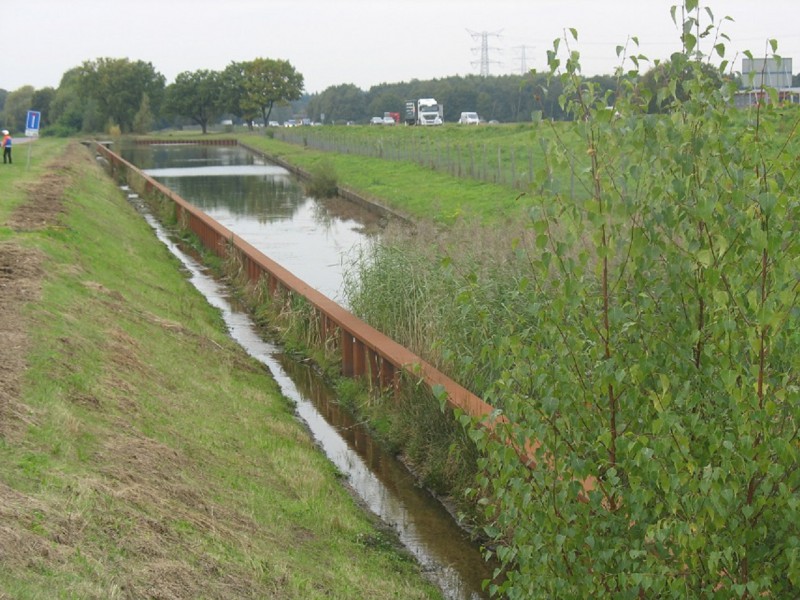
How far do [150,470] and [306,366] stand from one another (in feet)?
24.1

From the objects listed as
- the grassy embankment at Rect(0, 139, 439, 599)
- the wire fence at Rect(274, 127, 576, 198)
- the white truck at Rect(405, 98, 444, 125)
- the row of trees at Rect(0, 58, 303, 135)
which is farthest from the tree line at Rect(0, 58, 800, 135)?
the grassy embankment at Rect(0, 139, 439, 599)

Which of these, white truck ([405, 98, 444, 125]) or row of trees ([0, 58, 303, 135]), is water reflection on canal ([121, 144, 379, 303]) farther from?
row of trees ([0, 58, 303, 135])

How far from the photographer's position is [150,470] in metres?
7.32

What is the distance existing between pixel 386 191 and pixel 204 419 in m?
28.4

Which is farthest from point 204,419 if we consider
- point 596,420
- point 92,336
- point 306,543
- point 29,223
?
point 29,223

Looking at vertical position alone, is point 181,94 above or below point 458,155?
above

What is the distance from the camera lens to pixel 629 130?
Answer: 4.91 metres

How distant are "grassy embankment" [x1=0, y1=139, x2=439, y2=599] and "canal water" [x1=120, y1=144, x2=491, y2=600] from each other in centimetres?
35

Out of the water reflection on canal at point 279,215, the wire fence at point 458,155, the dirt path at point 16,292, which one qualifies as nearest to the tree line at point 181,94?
the wire fence at point 458,155

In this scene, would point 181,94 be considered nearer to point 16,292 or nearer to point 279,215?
point 279,215

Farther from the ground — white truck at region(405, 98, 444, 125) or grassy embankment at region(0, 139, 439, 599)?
white truck at region(405, 98, 444, 125)

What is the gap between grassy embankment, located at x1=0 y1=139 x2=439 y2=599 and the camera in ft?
18.0

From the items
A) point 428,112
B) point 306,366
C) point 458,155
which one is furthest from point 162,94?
point 306,366

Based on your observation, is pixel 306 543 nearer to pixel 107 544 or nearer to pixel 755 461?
pixel 107 544
